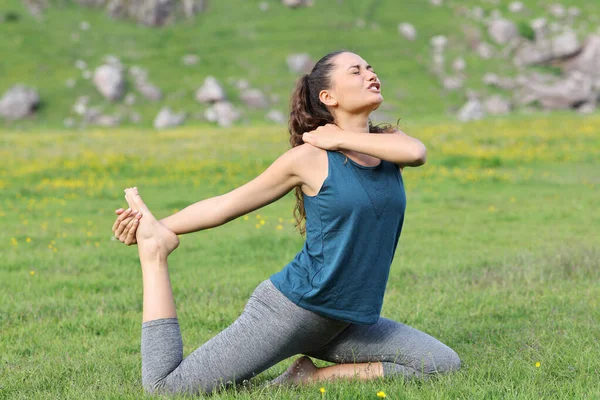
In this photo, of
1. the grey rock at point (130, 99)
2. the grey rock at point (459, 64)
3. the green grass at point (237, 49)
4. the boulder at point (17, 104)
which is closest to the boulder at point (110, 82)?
the grey rock at point (130, 99)

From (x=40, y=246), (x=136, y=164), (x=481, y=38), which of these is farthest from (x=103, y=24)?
(x=40, y=246)

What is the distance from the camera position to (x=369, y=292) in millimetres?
4582

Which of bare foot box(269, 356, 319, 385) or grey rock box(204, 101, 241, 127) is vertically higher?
bare foot box(269, 356, 319, 385)

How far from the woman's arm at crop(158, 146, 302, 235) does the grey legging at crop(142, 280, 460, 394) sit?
1.72 feet

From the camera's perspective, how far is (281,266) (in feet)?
30.0

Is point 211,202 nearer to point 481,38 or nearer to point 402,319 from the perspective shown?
point 402,319

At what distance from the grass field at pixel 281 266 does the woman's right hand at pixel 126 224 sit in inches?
37.8

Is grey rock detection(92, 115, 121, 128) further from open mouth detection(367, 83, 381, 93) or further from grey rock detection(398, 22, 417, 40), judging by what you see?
open mouth detection(367, 83, 381, 93)

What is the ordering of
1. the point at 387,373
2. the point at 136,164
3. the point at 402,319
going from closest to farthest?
the point at 387,373
the point at 402,319
the point at 136,164

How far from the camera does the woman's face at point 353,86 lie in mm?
4652

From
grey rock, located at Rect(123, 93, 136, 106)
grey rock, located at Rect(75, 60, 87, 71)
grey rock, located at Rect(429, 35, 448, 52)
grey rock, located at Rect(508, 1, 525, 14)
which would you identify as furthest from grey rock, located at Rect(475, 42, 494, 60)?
grey rock, located at Rect(75, 60, 87, 71)

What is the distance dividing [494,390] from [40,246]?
25.3ft

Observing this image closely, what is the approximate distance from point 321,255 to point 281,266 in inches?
→ 184

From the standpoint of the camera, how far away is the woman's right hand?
4.78 m
